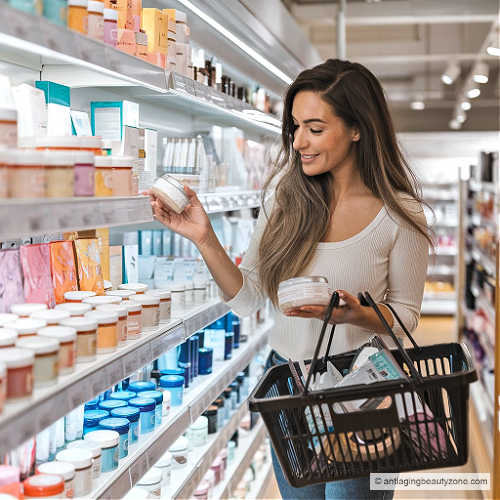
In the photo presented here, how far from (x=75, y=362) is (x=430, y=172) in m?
10.2

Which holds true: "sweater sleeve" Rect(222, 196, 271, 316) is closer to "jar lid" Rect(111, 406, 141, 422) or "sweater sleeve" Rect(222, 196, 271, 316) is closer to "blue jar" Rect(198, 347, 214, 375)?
"jar lid" Rect(111, 406, 141, 422)

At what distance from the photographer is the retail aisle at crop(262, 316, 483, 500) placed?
406 cm

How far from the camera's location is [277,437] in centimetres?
156

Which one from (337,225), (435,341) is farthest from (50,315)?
(435,341)

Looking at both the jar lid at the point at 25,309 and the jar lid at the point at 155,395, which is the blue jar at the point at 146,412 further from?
the jar lid at the point at 25,309

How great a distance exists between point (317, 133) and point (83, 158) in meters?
0.76

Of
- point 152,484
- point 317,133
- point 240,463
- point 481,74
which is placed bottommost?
point 240,463

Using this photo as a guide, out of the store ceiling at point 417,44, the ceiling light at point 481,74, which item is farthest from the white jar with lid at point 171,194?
the ceiling light at point 481,74

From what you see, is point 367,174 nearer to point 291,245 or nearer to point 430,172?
point 291,245

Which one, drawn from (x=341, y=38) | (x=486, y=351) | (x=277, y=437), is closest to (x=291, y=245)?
(x=277, y=437)

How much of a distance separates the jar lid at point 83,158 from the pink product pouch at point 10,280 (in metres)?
0.37

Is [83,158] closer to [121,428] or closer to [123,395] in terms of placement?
[121,428]

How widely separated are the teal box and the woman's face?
651 mm

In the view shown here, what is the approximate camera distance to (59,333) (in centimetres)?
153
